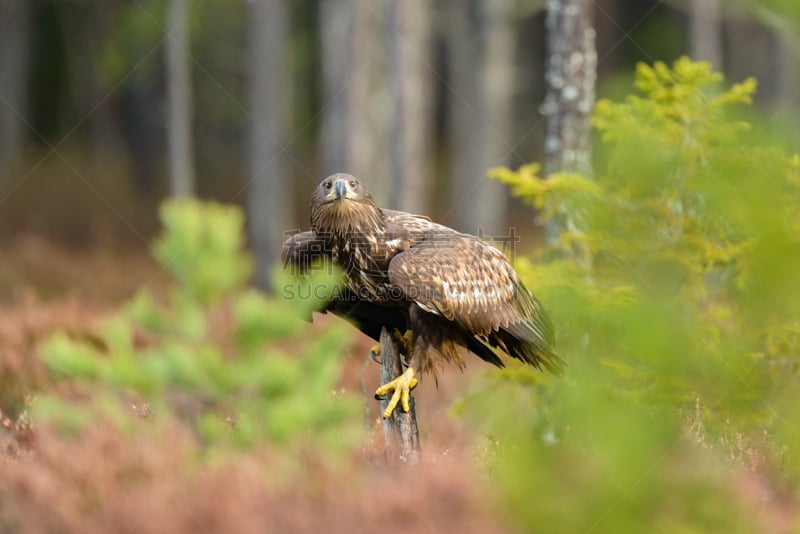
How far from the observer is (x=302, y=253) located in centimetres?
596

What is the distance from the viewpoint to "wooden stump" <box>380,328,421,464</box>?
528 cm

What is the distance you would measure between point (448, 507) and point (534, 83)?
33.5 metres

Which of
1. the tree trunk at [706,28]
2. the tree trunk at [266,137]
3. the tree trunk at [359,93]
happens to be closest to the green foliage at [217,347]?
the tree trunk at [359,93]

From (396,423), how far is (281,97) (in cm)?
1373

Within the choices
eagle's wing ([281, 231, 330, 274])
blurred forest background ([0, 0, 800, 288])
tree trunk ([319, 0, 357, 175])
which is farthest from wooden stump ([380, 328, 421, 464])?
tree trunk ([319, 0, 357, 175])

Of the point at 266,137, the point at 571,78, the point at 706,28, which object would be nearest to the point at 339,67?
the point at 266,137

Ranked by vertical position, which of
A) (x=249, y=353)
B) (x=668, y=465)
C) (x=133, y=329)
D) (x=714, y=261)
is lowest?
(x=668, y=465)

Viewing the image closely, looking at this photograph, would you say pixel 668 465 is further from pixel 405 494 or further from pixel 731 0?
pixel 731 0

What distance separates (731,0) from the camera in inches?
993

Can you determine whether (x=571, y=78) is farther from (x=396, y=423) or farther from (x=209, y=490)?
(x=209, y=490)

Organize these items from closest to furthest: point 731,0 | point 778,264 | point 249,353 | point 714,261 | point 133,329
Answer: point 778,264 → point 249,353 → point 714,261 → point 133,329 → point 731,0

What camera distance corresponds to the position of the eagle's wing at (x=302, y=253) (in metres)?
5.91

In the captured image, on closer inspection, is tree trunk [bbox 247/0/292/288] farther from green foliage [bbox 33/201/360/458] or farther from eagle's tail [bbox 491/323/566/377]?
green foliage [bbox 33/201/360/458]

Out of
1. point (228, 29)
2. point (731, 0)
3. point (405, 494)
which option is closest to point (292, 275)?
point (405, 494)
